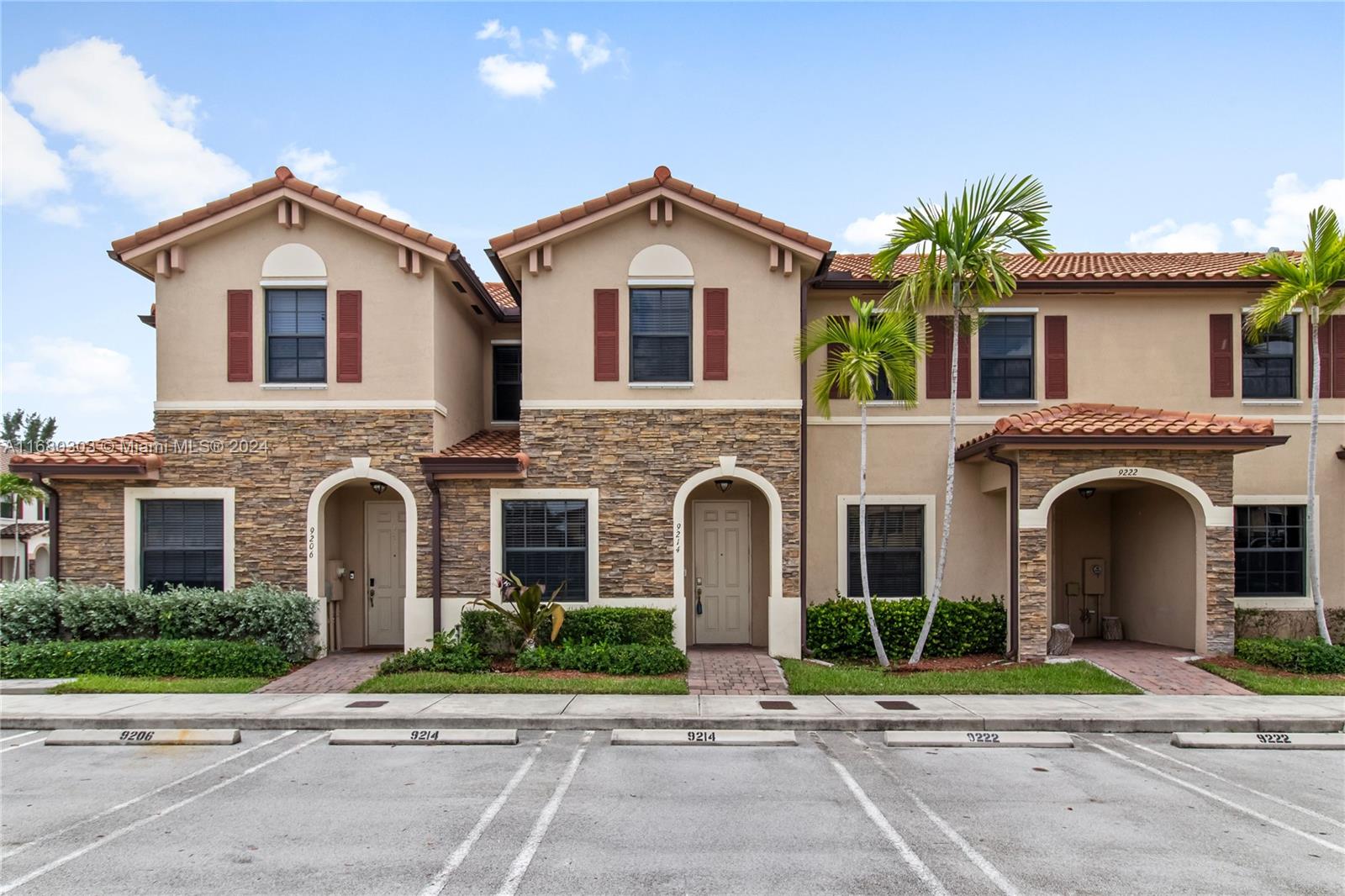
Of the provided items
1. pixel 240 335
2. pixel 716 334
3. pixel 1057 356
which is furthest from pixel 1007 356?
pixel 240 335

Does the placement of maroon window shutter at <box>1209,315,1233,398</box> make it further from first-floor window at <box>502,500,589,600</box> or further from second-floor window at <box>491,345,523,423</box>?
second-floor window at <box>491,345,523,423</box>

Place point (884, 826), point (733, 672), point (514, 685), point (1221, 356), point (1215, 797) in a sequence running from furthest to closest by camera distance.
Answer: point (1221, 356) < point (733, 672) < point (514, 685) < point (1215, 797) < point (884, 826)

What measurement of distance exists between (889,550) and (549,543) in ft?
18.8

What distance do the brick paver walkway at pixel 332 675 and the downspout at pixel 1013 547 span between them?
31.2 ft

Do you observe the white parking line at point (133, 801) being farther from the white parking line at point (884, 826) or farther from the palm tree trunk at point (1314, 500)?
the palm tree trunk at point (1314, 500)

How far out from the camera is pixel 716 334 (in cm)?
1352

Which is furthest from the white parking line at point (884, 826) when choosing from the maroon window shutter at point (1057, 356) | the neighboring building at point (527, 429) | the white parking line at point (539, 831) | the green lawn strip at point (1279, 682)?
the maroon window shutter at point (1057, 356)

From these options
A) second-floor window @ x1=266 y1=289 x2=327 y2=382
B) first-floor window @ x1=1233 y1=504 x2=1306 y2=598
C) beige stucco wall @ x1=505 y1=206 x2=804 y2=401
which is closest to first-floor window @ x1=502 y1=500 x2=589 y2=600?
beige stucco wall @ x1=505 y1=206 x2=804 y2=401

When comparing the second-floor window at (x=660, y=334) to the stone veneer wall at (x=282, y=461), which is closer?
the stone veneer wall at (x=282, y=461)

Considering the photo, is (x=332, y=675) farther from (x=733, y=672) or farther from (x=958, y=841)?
(x=958, y=841)

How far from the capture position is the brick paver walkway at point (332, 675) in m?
11.4

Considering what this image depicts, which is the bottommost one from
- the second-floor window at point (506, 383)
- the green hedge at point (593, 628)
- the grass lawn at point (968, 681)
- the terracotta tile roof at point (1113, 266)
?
the grass lawn at point (968, 681)

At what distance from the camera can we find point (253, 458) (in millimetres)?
13312

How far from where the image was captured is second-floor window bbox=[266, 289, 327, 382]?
44.2 feet
